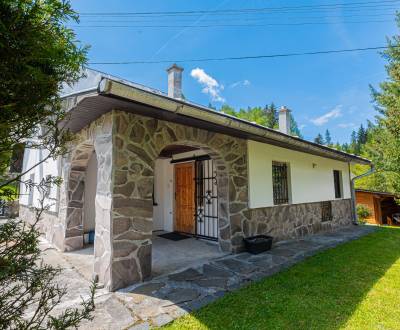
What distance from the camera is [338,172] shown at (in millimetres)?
10297

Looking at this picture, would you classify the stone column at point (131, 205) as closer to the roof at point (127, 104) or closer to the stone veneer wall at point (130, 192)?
the stone veneer wall at point (130, 192)

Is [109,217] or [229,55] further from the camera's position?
[229,55]

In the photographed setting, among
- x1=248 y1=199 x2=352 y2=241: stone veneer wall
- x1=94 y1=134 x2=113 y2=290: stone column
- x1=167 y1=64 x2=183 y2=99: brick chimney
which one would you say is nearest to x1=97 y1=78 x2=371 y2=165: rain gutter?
x1=94 y1=134 x2=113 y2=290: stone column

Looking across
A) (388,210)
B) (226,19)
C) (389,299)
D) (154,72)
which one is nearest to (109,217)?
(389,299)

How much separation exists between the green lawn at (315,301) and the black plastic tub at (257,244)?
104cm

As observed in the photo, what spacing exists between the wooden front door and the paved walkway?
2584 mm

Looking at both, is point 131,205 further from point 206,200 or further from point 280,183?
point 280,183

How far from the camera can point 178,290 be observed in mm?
3535

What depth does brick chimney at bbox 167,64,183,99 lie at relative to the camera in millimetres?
6297

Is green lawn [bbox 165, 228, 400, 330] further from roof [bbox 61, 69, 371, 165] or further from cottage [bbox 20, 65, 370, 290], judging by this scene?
roof [bbox 61, 69, 371, 165]

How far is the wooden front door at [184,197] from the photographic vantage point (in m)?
7.50

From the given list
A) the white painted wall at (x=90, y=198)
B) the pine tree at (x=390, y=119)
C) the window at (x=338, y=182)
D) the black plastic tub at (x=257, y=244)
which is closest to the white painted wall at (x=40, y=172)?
the white painted wall at (x=90, y=198)

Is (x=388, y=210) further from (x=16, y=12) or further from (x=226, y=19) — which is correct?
(x=16, y=12)

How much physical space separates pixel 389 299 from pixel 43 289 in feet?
14.3
